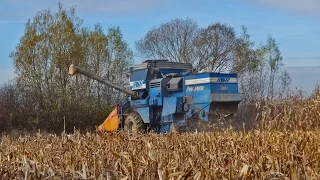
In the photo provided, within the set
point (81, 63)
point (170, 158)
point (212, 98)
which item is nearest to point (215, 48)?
point (81, 63)

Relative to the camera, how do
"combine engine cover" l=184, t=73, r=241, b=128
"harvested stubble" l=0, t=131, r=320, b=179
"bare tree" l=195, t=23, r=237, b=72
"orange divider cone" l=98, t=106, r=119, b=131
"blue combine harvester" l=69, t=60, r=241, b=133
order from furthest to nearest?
"bare tree" l=195, t=23, r=237, b=72 → "orange divider cone" l=98, t=106, r=119, b=131 → "blue combine harvester" l=69, t=60, r=241, b=133 → "combine engine cover" l=184, t=73, r=241, b=128 → "harvested stubble" l=0, t=131, r=320, b=179

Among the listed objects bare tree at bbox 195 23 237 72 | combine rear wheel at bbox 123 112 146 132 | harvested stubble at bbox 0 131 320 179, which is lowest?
harvested stubble at bbox 0 131 320 179

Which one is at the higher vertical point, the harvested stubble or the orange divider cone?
the orange divider cone

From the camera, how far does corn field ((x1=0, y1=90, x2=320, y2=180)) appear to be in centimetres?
565

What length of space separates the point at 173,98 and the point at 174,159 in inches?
406

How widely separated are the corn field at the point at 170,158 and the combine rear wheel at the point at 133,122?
6.77 m

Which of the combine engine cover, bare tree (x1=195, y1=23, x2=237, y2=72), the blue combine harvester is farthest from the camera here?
bare tree (x1=195, y1=23, x2=237, y2=72)

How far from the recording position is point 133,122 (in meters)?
18.5

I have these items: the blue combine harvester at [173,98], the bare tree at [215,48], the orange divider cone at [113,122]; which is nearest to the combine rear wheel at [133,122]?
the blue combine harvester at [173,98]

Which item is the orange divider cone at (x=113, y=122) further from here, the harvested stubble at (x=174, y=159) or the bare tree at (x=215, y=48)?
the bare tree at (x=215, y=48)

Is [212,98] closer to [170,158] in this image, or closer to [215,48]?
[170,158]

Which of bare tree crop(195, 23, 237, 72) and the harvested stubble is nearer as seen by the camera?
the harvested stubble

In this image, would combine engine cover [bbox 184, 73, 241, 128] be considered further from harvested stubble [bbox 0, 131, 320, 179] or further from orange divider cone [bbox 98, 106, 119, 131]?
harvested stubble [bbox 0, 131, 320, 179]

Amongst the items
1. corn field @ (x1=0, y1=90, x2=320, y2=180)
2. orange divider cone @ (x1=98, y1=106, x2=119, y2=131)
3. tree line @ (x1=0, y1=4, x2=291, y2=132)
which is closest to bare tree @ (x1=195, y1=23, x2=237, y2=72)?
tree line @ (x1=0, y1=4, x2=291, y2=132)
